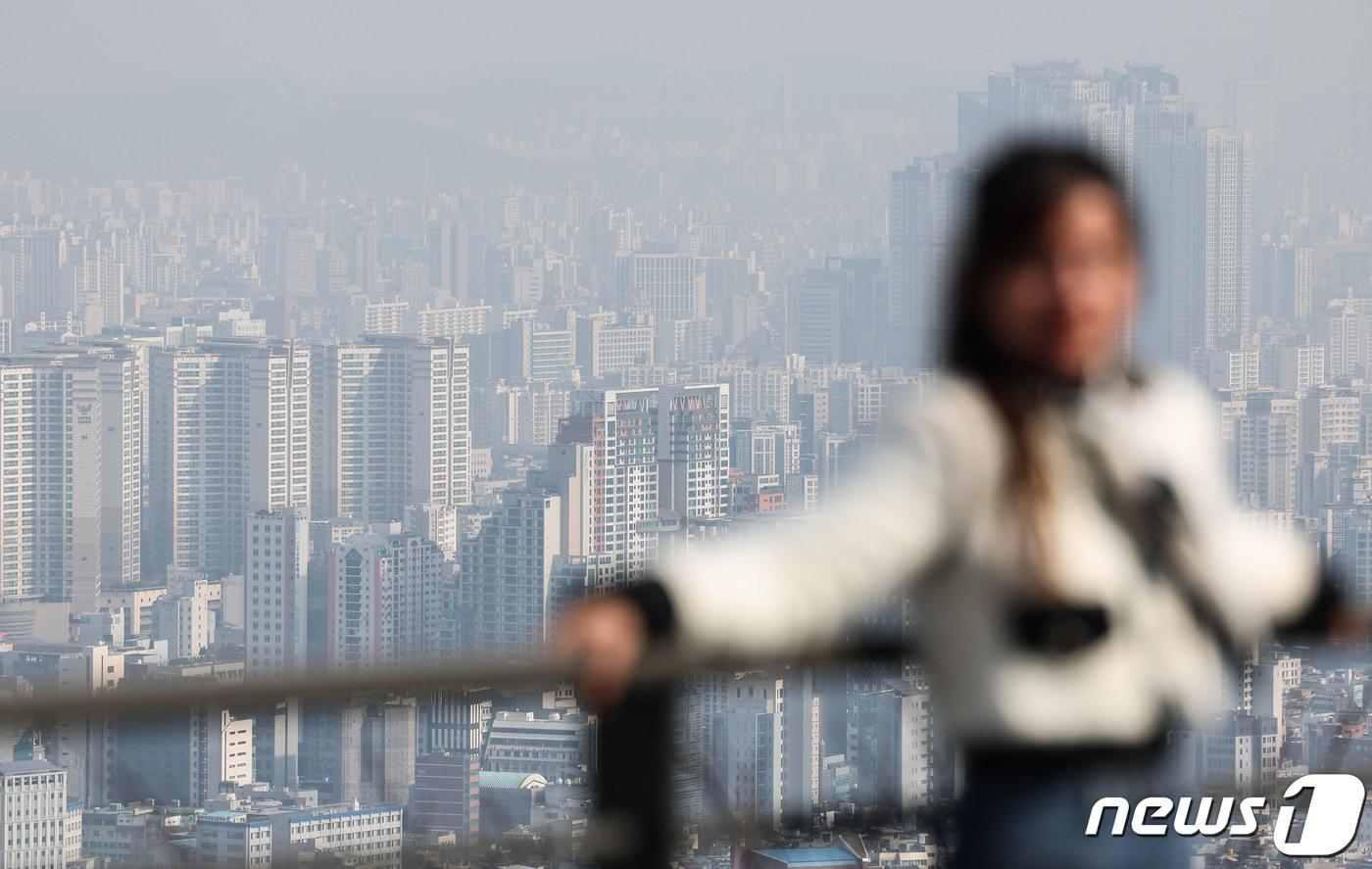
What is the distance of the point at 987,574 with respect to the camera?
1.09 m

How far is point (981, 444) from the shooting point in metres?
1.09

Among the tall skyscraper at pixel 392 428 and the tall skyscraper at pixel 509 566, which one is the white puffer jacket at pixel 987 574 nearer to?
the tall skyscraper at pixel 509 566

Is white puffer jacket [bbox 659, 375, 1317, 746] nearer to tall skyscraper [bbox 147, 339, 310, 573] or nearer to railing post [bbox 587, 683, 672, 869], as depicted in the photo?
railing post [bbox 587, 683, 672, 869]

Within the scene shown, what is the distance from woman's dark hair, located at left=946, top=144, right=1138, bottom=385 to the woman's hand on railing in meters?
0.26

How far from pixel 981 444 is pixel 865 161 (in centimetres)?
14803

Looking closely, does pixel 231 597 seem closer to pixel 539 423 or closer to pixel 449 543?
pixel 449 543

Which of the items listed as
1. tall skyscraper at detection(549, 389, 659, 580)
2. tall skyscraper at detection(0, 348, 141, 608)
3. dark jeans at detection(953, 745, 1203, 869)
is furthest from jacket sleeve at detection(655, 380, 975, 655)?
tall skyscraper at detection(0, 348, 141, 608)

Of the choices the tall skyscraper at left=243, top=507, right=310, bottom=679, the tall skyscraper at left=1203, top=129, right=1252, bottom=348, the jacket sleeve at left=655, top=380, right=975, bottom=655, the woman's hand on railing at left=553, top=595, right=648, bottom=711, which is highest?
the tall skyscraper at left=1203, top=129, right=1252, bottom=348

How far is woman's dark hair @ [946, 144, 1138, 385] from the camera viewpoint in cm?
111

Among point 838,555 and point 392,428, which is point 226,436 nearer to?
point 392,428

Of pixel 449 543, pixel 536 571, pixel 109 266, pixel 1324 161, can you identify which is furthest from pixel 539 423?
pixel 1324 161

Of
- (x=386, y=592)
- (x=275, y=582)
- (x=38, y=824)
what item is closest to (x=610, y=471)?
(x=386, y=592)

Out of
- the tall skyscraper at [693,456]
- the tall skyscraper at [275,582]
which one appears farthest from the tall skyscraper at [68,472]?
the tall skyscraper at [693,456]

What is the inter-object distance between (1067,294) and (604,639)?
0.34m
